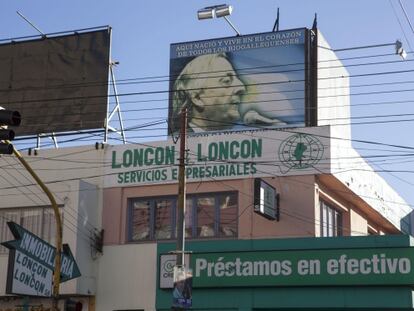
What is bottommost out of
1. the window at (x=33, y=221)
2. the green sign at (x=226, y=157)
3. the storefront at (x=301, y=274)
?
the storefront at (x=301, y=274)

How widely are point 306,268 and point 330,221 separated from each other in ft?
15.3

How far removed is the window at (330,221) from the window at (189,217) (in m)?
3.04

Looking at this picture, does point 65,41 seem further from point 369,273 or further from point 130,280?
point 369,273

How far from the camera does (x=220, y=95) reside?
33938mm

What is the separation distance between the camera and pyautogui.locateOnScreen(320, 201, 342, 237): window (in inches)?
1064

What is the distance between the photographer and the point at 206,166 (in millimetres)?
26750

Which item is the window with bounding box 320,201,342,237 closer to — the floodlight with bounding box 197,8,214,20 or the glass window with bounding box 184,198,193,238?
the glass window with bounding box 184,198,193,238

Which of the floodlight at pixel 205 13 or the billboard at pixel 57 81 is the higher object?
the floodlight at pixel 205 13

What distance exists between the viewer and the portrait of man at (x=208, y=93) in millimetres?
33531

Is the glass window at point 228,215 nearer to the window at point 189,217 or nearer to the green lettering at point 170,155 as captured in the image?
the window at point 189,217

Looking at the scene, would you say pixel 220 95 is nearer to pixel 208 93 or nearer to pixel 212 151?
pixel 208 93

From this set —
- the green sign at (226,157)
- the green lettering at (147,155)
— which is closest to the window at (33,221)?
the green sign at (226,157)

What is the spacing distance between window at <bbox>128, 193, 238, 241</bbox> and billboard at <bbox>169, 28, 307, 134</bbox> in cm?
621

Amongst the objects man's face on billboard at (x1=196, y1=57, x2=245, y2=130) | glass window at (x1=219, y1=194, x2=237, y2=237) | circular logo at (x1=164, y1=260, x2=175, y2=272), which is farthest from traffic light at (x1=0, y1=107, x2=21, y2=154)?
man's face on billboard at (x1=196, y1=57, x2=245, y2=130)
